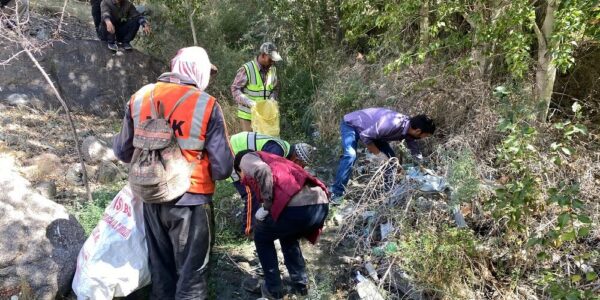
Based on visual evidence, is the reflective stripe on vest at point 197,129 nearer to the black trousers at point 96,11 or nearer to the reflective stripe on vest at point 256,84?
the reflective stripe on vest at point 256,84

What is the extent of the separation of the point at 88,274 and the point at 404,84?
3870mm

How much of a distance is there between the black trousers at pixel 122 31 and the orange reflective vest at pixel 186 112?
496 centimetres

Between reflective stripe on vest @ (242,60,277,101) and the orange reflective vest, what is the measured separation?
7.85 ft

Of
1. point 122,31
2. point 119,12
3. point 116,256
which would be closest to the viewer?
point 116,256

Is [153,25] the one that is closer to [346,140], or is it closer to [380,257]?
[346,140]

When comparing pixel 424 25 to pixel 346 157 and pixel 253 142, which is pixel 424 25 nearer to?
pixel 346 157

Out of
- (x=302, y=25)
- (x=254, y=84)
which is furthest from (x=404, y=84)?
(x=302, y=25)

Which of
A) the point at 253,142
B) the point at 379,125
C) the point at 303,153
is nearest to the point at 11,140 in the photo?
the point at 253,142

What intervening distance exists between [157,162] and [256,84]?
259cm

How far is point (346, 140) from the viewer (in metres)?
4.41

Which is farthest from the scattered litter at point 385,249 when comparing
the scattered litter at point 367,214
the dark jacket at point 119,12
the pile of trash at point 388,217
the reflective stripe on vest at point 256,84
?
the dark jacket at point 119,12

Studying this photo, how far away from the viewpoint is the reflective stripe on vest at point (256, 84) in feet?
16.0

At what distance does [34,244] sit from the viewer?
3.03 meters

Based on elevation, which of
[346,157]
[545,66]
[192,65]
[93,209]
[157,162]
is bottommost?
[346,157]
